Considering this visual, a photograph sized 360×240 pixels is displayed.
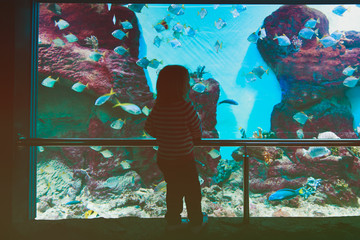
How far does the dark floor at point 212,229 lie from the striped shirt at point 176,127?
0.67 meters

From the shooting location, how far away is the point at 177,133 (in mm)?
1833

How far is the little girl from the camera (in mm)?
1825

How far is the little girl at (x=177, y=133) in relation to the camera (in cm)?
183

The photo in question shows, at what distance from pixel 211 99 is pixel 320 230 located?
666 cm

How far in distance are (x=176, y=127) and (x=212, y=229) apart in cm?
94

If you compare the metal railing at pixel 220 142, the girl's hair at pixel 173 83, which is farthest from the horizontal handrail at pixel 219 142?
the girl's hair at pixel 173 83

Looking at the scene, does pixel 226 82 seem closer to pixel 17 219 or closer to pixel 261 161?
pixel 261 161

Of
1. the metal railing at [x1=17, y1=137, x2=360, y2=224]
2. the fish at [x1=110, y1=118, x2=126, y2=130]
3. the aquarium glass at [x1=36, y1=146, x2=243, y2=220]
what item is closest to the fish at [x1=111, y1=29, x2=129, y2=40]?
the fish at [x1=110, y1=118, x2=126, y2=130]

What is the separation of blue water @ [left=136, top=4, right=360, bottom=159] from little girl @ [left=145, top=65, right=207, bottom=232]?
1138 cm

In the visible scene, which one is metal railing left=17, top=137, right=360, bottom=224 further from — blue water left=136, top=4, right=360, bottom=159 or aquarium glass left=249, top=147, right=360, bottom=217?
blue water left=136, top=4, right=360, bottom=159

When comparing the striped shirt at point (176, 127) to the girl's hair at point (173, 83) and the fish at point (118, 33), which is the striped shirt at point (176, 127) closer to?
the girl's hair at point (173, 83)

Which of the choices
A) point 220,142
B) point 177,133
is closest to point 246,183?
point 220,142

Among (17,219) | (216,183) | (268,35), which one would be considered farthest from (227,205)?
(17,219)

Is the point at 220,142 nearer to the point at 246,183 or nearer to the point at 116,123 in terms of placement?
the point at 246,183
